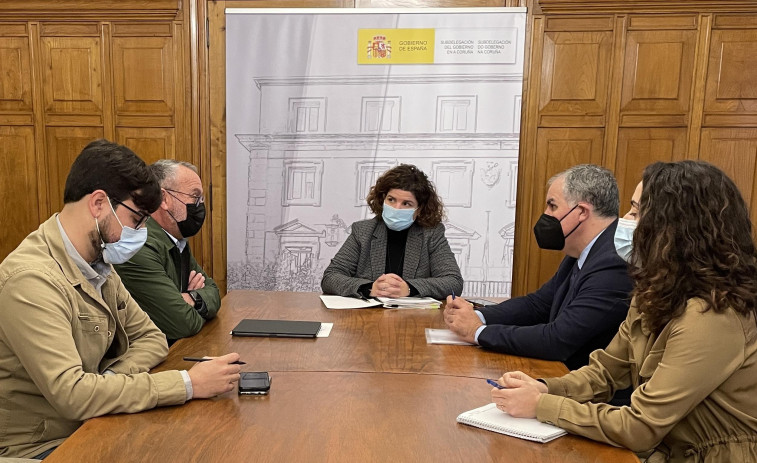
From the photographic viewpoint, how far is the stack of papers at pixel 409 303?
2678 mm

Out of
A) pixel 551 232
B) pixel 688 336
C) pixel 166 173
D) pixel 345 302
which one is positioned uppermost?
pixel 166 173

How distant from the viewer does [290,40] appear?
13.5 ft

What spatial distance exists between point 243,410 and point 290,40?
319cm

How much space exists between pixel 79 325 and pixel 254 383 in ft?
1.58

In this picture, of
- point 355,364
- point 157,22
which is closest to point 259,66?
point 157,22

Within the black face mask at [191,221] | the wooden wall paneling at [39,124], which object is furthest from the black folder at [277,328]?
the wooden wall paneling at [39,124]

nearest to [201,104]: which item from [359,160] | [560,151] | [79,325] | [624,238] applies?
[359,160]

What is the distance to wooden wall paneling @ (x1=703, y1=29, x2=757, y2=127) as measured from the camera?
3936 mm

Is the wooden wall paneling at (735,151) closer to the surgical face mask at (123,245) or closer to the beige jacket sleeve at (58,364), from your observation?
the surgical face mask at (123,245)

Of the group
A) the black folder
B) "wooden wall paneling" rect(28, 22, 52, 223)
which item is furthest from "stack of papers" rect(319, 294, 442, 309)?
"wooden wall paneling" rect(28, 22, 52, 223)

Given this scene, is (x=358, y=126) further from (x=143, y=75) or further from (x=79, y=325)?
(x=79, y=325)

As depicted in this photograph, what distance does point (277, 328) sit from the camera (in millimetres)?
2195

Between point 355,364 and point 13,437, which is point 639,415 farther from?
point 13,437

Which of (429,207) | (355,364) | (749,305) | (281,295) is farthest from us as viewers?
(429,207)
